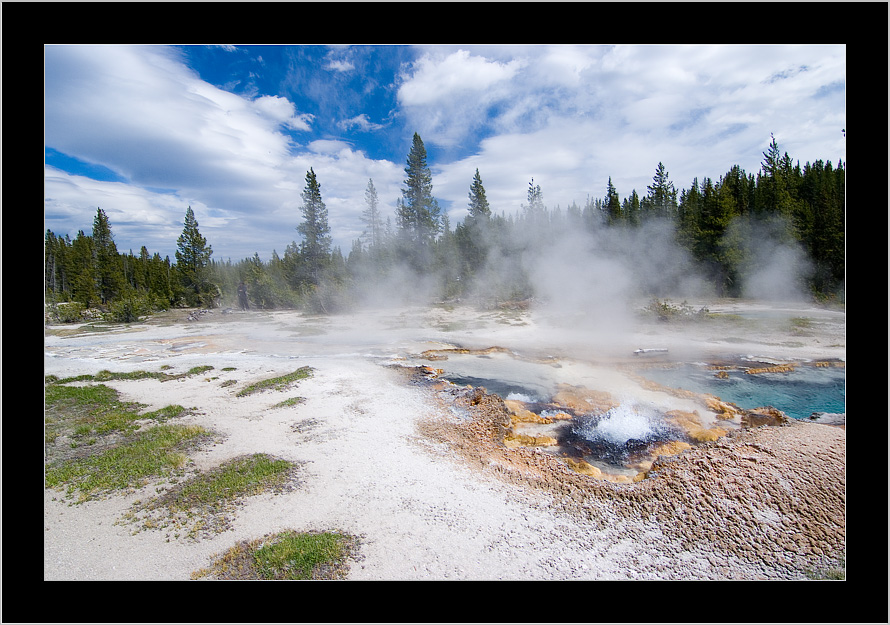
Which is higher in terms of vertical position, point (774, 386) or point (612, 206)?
point (612, 206)

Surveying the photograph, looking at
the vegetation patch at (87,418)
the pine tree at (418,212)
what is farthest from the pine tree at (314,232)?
the vegetation patch at (87,418)

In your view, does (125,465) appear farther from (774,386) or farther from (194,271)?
(194,271)

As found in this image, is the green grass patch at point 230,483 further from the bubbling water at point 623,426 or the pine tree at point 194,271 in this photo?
the pine tree at point 194,271

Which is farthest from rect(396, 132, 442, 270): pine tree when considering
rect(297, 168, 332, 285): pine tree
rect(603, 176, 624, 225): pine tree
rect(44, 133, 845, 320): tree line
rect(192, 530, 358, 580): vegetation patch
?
rect(192, 530, 358, 580): vegetation patch

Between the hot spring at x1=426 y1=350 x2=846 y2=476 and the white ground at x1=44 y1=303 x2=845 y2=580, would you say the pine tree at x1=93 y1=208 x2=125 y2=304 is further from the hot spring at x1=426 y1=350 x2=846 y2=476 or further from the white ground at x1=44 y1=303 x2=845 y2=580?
the hot spring at x1=426 y1=350 x2=846 y2=476

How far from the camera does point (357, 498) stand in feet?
12.0

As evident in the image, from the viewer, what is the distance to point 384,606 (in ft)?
4.89

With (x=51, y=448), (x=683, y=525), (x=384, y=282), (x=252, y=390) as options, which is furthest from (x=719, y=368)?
(x=384, y=282)

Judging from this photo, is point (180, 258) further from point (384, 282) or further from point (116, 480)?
point (116, 480)

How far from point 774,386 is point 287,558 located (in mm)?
9254

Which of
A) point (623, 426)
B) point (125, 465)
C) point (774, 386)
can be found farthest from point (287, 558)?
point (774, 386)

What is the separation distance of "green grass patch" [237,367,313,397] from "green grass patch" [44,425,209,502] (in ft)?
6.96

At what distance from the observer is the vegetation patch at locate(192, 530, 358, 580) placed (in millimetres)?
2633

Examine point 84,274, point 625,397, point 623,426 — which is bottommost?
point 623,426
